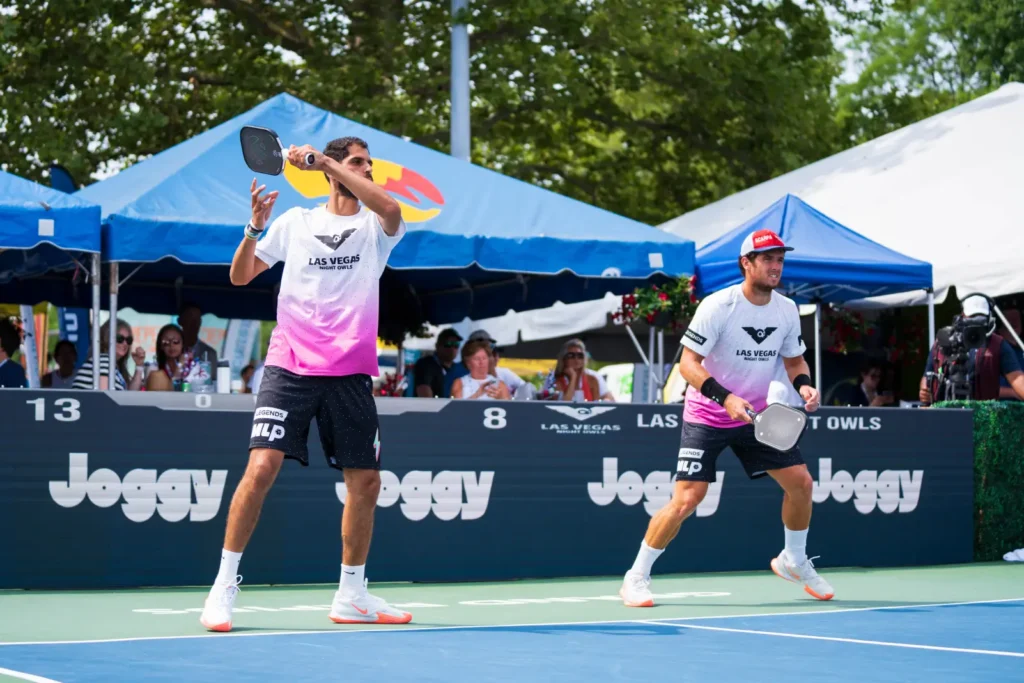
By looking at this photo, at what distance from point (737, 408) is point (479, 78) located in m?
13.5

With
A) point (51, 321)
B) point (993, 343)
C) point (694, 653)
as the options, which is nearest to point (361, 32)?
point (993, 343)

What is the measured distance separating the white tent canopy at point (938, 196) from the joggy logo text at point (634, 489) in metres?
5.62

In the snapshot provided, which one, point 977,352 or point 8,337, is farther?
point 977,352

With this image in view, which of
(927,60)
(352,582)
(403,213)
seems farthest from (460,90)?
(927,60)

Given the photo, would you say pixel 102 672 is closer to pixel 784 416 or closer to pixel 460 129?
pixel 784 416

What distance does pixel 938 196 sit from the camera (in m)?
16.8

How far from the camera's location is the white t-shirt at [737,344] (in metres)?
7.89

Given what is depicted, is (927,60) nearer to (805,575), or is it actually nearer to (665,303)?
(665,303)

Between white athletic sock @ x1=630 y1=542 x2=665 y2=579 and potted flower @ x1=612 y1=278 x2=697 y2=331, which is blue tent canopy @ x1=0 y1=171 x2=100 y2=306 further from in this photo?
potted flower @ x1=612 y1=278 x2=697 y2=331

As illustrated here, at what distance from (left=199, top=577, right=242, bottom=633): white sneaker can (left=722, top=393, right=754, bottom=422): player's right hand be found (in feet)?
8.43

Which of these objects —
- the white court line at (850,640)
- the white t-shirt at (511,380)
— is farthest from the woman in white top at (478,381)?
the white court line at (850,640)

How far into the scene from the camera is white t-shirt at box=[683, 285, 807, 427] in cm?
789

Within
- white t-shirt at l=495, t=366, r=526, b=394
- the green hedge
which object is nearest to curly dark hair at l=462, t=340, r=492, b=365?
white t-shirt at l=495, t=366, r=526, b=394

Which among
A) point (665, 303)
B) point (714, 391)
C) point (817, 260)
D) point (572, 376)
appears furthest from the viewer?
point (817, 260)
